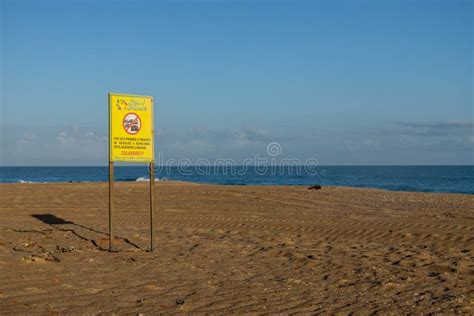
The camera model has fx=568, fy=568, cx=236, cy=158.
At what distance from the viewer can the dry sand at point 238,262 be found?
21.2ft

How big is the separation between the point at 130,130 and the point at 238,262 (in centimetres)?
308

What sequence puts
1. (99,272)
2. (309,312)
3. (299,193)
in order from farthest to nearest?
(299,193) → (99,272) → (309,312)

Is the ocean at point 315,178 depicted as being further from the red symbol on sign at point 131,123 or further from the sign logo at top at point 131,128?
the red symbol on sign at point 131,123

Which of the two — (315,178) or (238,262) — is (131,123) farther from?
(315,178)

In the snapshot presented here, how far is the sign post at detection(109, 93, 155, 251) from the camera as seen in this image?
9977mm

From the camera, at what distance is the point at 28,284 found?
286 inches

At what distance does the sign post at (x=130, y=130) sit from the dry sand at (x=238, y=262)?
1.58 m

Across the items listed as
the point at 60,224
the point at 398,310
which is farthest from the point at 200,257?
the point at 60,224

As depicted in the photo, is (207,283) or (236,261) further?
(236,261)

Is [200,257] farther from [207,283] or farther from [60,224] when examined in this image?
[60,224]

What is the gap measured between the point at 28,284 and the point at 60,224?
7175 mm

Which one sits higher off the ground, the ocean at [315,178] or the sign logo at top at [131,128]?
the sign logo at top at [131,128]

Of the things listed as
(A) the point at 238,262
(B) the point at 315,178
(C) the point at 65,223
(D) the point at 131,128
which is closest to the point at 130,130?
(D) the point at 131,128

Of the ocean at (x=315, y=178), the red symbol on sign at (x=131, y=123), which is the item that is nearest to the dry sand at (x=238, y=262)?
the red symbol on sign at (x=131, y=123)
